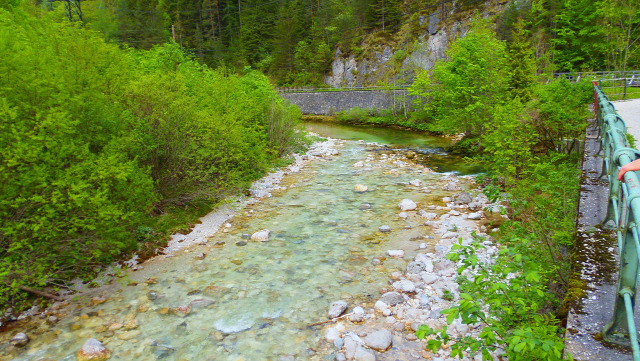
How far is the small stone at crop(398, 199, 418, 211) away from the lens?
1073 cm

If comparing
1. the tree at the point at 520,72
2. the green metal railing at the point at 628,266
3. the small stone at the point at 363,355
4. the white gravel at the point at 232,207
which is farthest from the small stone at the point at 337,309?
the tree at the point at 520,72

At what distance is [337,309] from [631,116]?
12.2m

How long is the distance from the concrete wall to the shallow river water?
84.9 ft

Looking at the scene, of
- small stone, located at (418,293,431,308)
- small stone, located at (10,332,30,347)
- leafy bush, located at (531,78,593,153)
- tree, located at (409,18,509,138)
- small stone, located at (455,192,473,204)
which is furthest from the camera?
tree, located at (409,18,509,138)

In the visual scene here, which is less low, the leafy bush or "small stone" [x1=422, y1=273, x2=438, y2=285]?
the leafy bush

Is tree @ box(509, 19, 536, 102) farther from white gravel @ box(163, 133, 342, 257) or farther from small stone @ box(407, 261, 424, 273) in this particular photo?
small stone @ box(407, 261, 424, 273)

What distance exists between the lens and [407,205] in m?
10.8

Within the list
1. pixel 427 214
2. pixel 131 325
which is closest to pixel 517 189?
pixel 427 214

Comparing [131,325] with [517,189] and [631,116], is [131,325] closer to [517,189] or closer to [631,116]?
[517,189]

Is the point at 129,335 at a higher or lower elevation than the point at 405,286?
lower

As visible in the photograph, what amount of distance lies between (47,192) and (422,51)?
44.3m

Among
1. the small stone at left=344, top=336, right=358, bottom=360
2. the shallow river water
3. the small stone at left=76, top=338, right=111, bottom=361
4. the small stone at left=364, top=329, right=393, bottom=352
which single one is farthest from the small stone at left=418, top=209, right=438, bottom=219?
the small stone at left=76, top=338, right=111, bottom=361

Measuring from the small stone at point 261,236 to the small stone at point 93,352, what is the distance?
4175mm

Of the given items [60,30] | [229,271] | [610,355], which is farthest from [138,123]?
[610,355]
